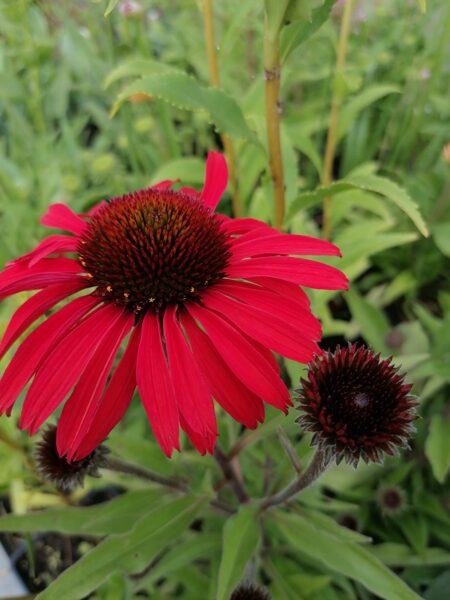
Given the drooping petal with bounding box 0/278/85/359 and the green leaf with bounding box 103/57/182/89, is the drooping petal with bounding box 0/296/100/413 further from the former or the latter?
the green leaf with bounding box 103/57/182/89

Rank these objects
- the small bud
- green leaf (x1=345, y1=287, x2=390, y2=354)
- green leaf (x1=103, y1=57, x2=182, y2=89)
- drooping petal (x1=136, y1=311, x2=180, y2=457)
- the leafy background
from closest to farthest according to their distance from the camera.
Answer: drooping petal (x1=136, y1=311, x2=180, y2=457) → the leafy background → green leaf (x1=103, y1=57, x2=182, y2=89) → the small bud → green leaf (x1=345, y1=287, x2=390, y2=354)

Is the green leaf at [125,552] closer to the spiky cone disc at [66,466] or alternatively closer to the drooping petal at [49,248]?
the spiky cone disc at [66,466]

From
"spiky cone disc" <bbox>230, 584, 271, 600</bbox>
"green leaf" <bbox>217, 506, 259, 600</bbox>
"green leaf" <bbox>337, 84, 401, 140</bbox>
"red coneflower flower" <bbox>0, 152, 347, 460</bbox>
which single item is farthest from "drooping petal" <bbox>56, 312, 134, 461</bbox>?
"green leaf" <bbox>337, 84, 401, 140</bbox>

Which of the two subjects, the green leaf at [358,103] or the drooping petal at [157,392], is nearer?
the drooping petal at [157,392]

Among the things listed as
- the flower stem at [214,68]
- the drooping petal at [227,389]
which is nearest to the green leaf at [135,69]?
the flower stem at [214,68]

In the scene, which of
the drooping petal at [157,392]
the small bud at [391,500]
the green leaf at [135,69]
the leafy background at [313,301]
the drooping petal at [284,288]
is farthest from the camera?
the small bud at [391,500]

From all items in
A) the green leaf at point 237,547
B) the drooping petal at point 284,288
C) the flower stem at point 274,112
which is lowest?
the green leaf at point 237,547

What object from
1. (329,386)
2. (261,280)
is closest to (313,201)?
(261,280)
